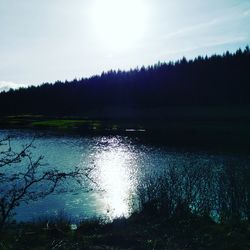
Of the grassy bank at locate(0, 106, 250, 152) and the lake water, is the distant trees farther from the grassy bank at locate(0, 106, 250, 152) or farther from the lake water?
the grassy bank at locate(0, 106, 250, 152)

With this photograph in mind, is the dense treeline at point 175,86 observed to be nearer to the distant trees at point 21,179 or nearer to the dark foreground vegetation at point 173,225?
the distant trees at point 21,179

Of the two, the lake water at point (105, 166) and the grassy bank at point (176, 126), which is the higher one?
the grassy bank at point (176, 126)

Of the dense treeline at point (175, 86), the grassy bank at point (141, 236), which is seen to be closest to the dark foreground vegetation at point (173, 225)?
the grassy bank at point (141, 236)

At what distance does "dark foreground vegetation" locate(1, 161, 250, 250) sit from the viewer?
13.8 m

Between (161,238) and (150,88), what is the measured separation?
14583 cm

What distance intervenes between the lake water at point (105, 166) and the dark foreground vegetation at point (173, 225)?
100 inches

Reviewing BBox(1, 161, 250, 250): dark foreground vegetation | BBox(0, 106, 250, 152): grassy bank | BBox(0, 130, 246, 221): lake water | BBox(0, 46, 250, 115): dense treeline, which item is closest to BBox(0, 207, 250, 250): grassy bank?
BBox(1, 161, 250, 250): dark foreground vegetation

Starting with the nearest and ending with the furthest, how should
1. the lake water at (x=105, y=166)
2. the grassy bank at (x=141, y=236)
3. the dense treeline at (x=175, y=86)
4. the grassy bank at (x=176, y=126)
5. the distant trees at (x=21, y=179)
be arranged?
the distant trees at (x=21, y=179), the grassy bank at (x=141, y=236), the lake water at (x=105, y=166), the grassy bank at (x=176, y=126), the dense treeline at (x=175, y=86)

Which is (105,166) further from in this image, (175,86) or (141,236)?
(175,86)

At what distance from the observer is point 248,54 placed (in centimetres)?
14425

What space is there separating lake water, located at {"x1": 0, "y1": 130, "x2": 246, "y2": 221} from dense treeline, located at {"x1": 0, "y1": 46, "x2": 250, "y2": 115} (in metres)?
66.9

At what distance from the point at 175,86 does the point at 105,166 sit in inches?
4162

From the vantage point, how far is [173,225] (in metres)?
16.9

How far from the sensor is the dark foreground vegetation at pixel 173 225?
13805 mm
